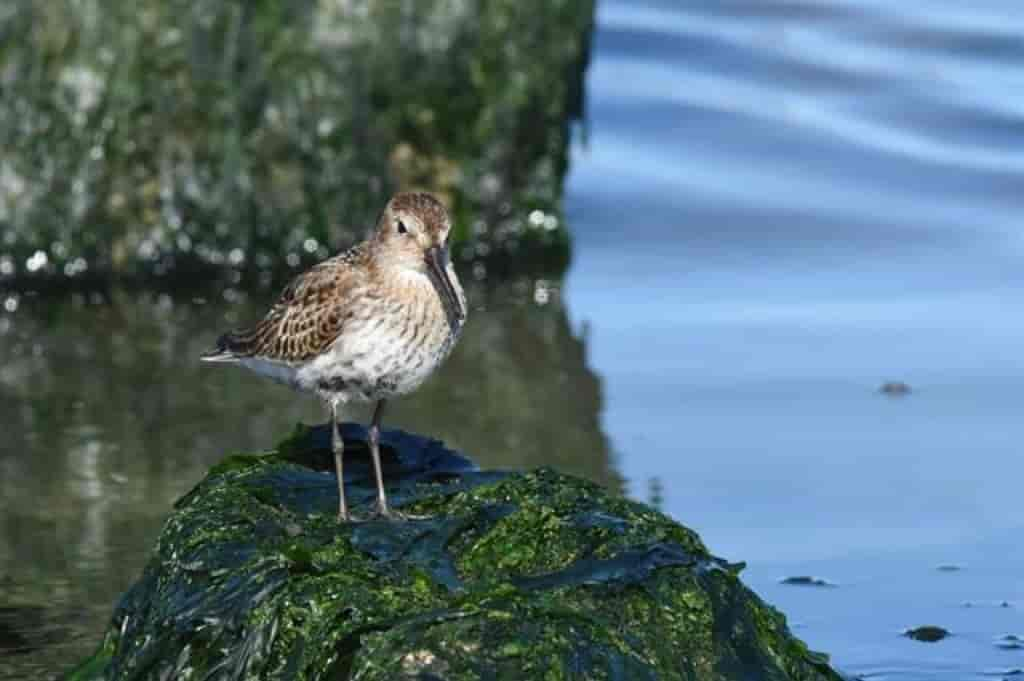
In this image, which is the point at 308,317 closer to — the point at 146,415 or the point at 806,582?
the point at 806,582

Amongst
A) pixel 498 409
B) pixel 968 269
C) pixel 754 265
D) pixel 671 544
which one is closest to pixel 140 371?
pixel 498 409

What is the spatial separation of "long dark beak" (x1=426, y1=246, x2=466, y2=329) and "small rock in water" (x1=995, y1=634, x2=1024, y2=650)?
166cm

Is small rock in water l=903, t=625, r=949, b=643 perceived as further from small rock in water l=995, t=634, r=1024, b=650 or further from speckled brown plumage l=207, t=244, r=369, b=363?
speckled brown plumage l=207, t=244, r=369, b=363

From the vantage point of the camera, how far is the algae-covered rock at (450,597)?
4.72 m

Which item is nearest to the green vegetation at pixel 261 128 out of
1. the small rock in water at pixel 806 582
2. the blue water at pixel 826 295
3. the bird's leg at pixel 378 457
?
the blue water at pixel 826 295

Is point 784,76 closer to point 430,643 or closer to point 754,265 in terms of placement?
point 754,265

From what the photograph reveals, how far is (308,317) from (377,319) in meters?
0.24

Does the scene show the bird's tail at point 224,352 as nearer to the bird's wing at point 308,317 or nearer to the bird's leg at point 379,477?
the bird's wing at point 308,317

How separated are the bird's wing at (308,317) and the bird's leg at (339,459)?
0.18m

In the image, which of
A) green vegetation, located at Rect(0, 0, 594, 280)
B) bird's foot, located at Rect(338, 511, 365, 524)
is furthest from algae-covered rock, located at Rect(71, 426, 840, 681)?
green vegetation, located at Rect(0, 0, 594, 280)

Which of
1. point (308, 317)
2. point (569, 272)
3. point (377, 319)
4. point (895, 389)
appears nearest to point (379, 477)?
point (377, 319)

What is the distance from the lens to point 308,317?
627 centimetres

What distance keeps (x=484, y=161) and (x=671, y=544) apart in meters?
5.30

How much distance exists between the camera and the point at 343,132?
10.2 meters
